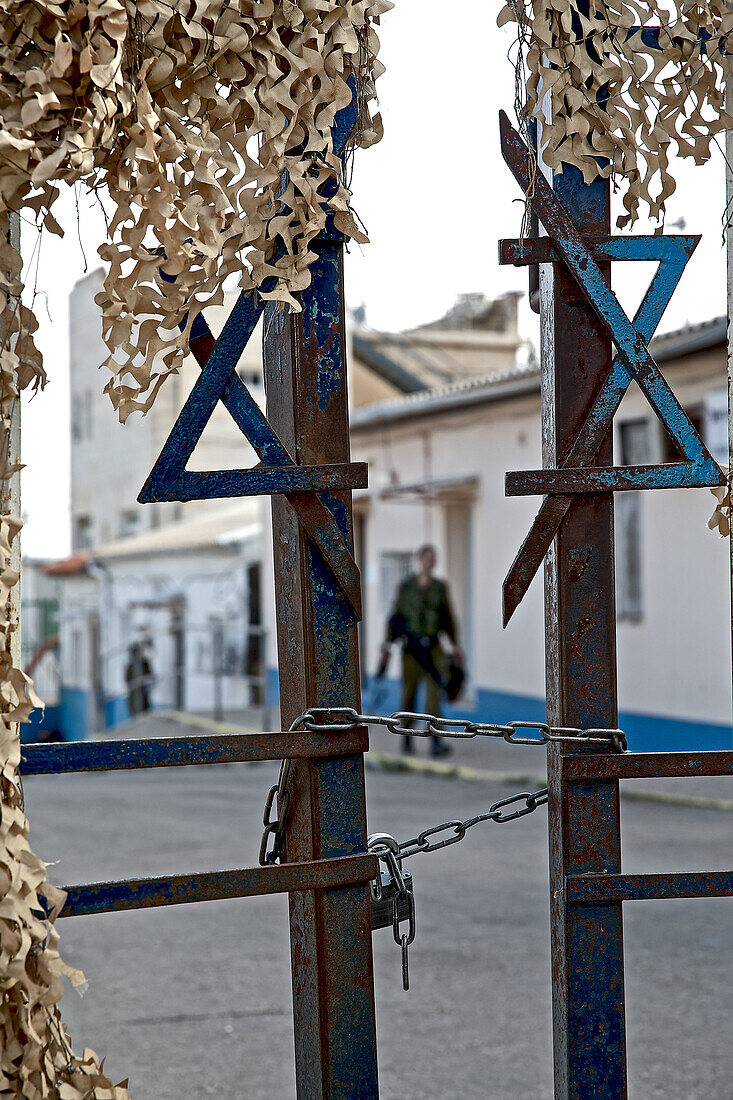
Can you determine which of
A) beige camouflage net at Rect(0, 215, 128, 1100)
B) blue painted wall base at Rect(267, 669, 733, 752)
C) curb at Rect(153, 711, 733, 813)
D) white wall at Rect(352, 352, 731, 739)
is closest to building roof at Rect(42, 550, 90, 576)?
blue painted wall base at Rect(267, 669, 733, 752)

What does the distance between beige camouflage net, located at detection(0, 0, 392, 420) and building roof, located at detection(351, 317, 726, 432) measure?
341 inches

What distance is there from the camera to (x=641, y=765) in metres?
2.33

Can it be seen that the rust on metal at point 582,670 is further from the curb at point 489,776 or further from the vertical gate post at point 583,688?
Result: the curb at point 489,776

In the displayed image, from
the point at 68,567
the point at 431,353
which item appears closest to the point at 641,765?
the point at 431,353

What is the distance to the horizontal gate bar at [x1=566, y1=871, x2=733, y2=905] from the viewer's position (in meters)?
2.34

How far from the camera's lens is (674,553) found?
38.3ft

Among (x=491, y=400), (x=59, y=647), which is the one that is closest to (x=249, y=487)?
(x=491, y=400)

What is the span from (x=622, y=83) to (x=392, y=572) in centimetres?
1562

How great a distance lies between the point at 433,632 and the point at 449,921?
22.8 ft

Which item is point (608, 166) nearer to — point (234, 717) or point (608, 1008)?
point (608, 1008)

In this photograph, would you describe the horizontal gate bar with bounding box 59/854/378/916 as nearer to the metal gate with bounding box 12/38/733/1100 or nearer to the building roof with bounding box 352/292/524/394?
the metal gate with bounding box 12/38/733/1100

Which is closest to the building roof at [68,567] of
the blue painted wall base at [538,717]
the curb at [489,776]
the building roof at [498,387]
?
the blue painted wall base at [538,717]

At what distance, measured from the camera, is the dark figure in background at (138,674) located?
23016 millimetres

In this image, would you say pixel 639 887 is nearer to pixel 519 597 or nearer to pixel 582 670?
pixel 582 670
